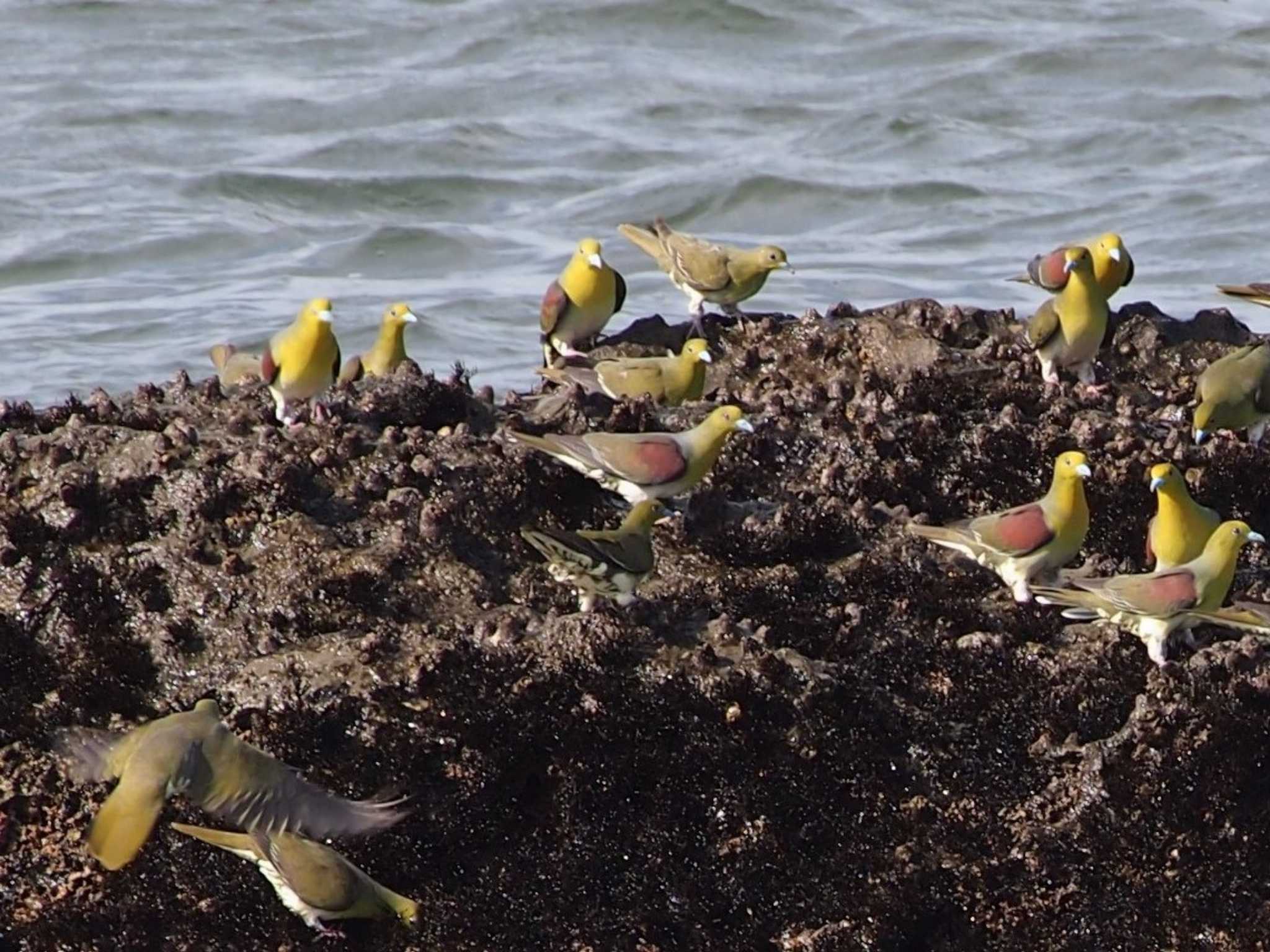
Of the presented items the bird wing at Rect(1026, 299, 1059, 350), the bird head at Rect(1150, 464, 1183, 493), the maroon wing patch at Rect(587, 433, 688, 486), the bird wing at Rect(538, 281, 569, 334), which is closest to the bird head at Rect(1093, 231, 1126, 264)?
the bird wing at Rect(1026, 299, 1059, 350)

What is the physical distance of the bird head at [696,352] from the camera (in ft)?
24.5

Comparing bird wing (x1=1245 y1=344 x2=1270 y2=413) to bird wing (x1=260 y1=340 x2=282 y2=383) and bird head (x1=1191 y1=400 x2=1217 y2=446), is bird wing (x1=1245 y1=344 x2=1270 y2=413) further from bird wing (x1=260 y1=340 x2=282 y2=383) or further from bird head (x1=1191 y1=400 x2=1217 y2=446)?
bird wing (x1=260 y1=340 x2=282 y2=383)

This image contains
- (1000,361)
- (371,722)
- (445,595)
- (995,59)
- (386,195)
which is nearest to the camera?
(371,722)

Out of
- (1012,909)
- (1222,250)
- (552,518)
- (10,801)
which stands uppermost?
(552,518)

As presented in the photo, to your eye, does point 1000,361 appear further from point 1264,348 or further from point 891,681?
point 891,681

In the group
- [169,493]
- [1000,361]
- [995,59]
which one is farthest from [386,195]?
[169,493]

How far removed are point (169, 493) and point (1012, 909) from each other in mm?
2551

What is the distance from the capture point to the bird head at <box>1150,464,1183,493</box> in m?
6.39

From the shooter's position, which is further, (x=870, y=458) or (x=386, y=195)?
(x=386, y=195)

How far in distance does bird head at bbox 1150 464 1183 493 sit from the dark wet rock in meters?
0.60

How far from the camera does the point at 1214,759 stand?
5.66 m

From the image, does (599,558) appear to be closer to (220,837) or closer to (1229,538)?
(220,837)

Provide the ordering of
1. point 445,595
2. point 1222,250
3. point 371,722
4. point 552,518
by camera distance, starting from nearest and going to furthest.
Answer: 1. point 371,722
2. point 445,595
3. point 552,518
4. point 1222,250

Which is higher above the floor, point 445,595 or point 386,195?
point 445,595
